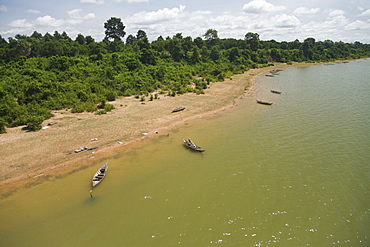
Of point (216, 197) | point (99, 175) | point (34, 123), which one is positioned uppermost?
point (34, 123)

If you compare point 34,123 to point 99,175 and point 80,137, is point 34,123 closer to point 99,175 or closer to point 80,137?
point 80,137

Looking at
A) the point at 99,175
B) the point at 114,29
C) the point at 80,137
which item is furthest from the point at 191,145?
the point at 114,29

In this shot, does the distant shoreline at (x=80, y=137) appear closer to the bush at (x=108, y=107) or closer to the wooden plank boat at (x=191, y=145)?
the bush at (x=108, y=107)

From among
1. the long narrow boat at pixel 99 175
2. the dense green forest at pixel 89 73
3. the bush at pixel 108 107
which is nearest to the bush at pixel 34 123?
the dense green forest at pixel 89 73

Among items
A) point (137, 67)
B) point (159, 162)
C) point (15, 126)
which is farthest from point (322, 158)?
point (137, 67)

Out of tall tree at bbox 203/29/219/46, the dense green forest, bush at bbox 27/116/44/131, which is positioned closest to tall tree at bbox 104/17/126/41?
the dense green forest

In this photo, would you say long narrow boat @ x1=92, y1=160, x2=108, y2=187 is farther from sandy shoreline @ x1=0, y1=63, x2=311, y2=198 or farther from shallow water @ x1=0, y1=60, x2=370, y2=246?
sandy shoreline @ x1=0, y1=63, x2=311, y2=198
